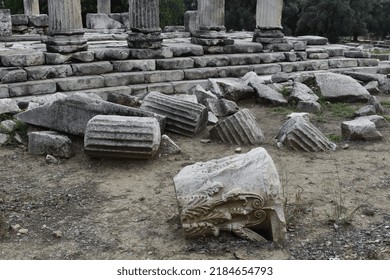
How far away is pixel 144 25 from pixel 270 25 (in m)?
3.44

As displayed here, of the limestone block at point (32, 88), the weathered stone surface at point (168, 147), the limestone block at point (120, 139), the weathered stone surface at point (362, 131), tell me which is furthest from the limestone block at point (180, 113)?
the limestone block at point (32, 88)

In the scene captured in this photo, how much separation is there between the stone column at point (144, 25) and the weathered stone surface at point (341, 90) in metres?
3.59

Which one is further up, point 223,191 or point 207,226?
point 223,191

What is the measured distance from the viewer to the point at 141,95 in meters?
9.05

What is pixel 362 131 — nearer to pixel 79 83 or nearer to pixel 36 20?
pixel 79 83

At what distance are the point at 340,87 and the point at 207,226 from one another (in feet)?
21.0

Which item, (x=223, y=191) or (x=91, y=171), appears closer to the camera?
(x=223, y=191)

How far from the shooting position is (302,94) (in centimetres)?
909

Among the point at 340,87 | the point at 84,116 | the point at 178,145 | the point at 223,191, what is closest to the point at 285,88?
the point at 340,87

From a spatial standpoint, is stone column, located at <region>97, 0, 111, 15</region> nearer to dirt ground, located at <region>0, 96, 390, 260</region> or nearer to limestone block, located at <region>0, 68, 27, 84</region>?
limestone block, located at <region>0, 68, 27, 84</region>

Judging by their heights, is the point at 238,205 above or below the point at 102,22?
below

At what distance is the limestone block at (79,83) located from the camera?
894 centimetres

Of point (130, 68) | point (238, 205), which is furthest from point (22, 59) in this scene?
point (238, 205)

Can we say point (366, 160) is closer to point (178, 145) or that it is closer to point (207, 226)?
point (178, 145)
